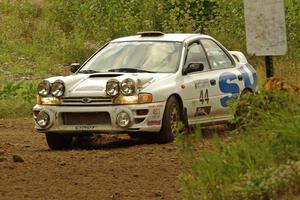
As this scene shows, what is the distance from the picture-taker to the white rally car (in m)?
13.5

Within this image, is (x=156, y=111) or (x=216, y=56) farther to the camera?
(x=216, y=56)

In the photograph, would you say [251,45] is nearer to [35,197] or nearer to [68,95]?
[68,95]

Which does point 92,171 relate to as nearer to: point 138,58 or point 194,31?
point 138,58

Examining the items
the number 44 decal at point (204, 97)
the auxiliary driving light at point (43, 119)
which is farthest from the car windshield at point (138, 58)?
the auxiliary driving light at point (43, 119)

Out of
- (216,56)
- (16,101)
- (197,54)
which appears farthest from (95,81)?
(16,101)

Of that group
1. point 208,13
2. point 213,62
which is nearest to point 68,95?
point 213,62

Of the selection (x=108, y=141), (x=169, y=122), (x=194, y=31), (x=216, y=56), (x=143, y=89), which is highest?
(x=194, y=31)

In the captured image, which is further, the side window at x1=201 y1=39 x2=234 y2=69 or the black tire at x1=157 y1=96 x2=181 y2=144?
the side window at x1=201 y1=39 x2=234 y2=69

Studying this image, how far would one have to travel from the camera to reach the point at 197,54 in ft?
50.3

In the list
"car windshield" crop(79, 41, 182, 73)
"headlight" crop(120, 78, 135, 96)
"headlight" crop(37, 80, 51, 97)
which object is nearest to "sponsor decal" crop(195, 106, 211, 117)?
"car windshield" crop(79, 41, 182, 73)

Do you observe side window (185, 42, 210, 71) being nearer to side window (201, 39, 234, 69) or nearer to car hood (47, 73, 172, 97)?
side window (201, 39, 234, 69)

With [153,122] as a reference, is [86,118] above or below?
above

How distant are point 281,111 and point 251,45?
10.9ft

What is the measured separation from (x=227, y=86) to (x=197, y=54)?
24.1 inches
